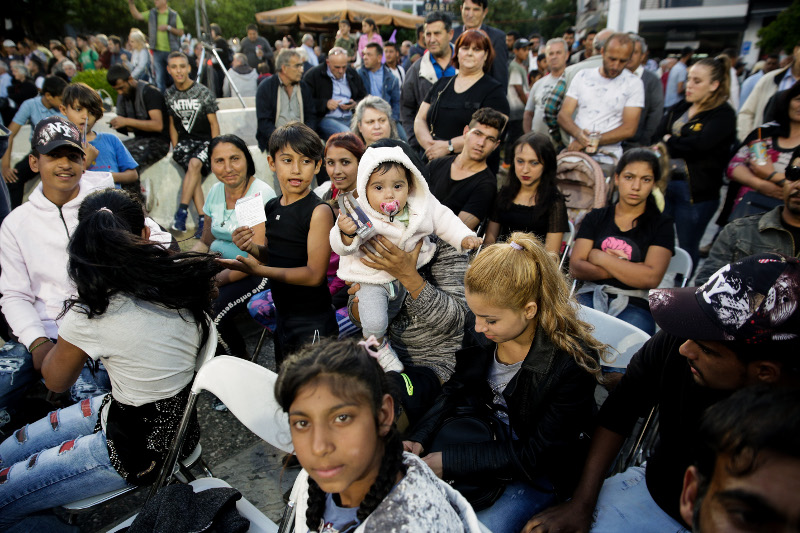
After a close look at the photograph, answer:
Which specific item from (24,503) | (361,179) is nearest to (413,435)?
(361,179)

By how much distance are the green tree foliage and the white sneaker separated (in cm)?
1935

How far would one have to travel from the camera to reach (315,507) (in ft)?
4.60

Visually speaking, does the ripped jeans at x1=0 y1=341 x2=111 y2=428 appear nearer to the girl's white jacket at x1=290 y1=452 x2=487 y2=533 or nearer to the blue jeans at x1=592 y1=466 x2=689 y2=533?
the girl's white jacket at x1=290 y1=452 x2=487 y2=533

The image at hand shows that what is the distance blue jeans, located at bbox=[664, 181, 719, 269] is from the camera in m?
4.23

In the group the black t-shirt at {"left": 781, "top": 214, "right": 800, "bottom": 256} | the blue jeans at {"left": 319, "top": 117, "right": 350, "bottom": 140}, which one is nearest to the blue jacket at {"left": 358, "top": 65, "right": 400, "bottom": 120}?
the blue jeans at {"left": 319, "top": 117, "right": 350, "bottom": 140}

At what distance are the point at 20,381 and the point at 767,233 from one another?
4.21 m

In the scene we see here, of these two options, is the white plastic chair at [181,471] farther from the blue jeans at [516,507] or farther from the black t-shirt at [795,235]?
the black t-shirt at [795,235]

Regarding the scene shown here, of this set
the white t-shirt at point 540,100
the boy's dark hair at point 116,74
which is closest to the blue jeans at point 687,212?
the white t-shirt at point 540,100

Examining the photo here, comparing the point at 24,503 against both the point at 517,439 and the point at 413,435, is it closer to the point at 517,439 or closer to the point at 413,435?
the point at 413,435

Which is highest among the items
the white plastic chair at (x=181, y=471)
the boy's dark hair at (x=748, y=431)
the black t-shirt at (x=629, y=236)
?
the boy's dark hair at (x=748, y=431)

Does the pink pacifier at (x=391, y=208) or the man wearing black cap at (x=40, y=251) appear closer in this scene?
the pink pacifier at (x=391, y=208)

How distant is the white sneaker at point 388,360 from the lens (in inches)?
86.7

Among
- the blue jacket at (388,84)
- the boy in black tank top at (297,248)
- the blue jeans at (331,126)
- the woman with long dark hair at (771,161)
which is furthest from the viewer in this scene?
the blue jacket at (388,84)

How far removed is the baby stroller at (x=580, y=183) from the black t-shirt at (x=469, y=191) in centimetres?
89
